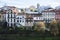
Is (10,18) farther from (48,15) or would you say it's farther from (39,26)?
(48,15)

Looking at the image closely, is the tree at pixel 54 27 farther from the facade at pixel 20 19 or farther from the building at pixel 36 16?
the facade at pixel 20 19

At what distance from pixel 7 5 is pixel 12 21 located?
34 cm

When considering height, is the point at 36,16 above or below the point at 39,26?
above

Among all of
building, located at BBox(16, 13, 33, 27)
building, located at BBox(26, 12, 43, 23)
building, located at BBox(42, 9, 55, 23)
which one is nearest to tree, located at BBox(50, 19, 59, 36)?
building, located at BBox(42, 9, 55, 23)

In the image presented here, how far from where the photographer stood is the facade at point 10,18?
5.72m

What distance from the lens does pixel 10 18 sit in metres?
5.72

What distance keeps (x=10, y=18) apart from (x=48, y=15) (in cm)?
73

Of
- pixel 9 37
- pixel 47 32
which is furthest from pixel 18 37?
pixel 47 32

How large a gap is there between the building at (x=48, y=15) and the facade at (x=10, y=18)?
22.0 inches

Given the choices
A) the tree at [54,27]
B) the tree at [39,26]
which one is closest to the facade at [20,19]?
the tree at [39,26]

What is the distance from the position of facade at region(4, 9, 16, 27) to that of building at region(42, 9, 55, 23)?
560mm

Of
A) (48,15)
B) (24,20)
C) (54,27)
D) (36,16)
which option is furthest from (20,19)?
(54,27)

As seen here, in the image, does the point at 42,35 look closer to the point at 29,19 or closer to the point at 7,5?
the point at 29,19

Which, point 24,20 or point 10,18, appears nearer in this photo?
point 10,18
